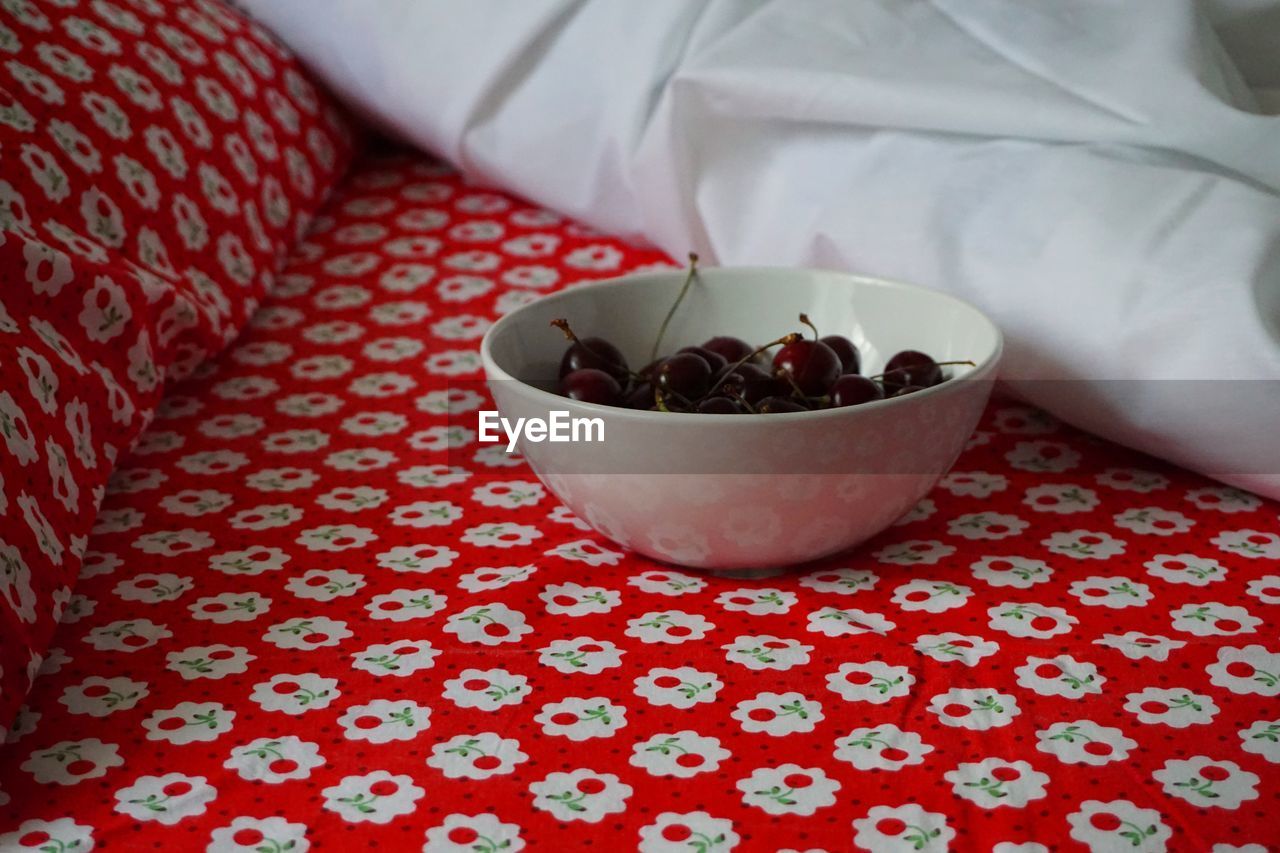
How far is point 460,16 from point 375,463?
0.50m

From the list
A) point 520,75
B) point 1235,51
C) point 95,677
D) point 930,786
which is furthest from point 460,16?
point 930,786

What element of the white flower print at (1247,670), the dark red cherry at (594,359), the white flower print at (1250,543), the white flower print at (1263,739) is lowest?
the white flower print at (1263,739)

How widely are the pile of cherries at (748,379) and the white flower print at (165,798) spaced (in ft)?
0.84

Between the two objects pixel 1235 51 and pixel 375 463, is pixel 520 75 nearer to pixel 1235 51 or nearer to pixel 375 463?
pixel 375 463

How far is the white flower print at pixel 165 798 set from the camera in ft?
1.61

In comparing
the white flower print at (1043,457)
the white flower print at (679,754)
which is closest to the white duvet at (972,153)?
the white flower print at (1043,457)

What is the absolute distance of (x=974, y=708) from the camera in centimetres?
54

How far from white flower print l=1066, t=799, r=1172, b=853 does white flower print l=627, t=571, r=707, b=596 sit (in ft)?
0.73

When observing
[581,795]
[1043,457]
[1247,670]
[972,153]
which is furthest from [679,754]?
[972,153]

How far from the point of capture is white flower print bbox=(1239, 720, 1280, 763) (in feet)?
1.65

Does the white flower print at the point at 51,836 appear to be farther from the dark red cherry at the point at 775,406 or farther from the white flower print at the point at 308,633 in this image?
the dark red cherry at the point at 775,406

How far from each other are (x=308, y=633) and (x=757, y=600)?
0.21m

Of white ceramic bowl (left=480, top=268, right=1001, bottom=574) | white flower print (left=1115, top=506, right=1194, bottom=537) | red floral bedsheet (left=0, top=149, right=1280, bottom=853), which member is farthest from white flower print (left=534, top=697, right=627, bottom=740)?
white flower print (left=1115, top=506, right=1194, bottom=537)

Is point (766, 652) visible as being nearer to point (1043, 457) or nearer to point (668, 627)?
point (668, 627)
